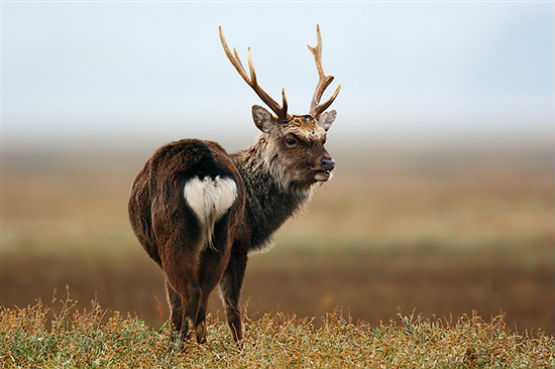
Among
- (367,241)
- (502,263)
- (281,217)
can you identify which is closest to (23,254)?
(367,241)

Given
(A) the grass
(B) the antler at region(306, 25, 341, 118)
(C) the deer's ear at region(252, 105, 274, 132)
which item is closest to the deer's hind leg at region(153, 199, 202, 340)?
(A) the grass

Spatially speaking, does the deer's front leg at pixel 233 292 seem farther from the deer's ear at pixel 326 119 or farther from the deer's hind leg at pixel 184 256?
the deer's ear at pixel 326 119

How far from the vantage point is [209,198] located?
744cm

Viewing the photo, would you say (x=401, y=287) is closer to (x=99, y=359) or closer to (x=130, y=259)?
(x=130, y=259)

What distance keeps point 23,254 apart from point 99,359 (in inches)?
753

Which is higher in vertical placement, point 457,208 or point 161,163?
point 161,163

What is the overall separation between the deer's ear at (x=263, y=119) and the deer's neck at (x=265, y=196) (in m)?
0.18

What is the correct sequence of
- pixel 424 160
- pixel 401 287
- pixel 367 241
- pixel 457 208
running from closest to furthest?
pixel 401 287
pixel 367 241
pixel 457 208
pixel 424 160

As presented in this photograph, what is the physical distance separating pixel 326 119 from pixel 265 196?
1551 millimetres

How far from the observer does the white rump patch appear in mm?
7445

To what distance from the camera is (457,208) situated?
42562 millimetres

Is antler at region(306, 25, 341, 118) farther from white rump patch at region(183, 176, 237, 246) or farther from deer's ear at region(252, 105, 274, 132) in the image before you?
white rump patch at region(183, 176, 237, 246)

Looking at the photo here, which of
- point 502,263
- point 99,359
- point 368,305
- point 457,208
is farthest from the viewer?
point 457,208

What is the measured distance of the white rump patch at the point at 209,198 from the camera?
745 centimetres
